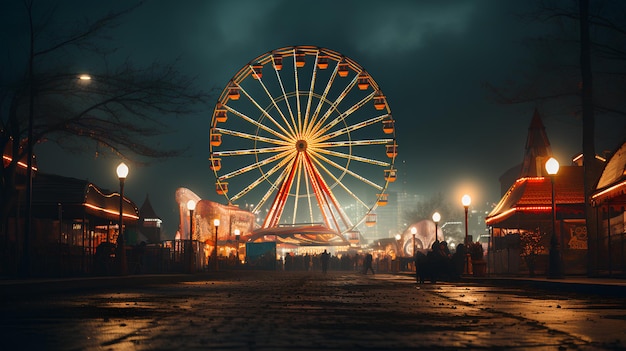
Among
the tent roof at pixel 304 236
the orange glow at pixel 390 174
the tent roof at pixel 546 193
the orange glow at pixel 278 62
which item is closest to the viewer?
the tent roof at pixel 546 193

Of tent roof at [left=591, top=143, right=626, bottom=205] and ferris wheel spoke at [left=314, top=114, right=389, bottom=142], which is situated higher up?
ferris wheel spoke at [left=314, top=114, right=389, bottom=142]

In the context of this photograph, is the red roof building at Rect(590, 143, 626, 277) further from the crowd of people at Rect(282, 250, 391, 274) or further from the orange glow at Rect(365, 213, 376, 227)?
the crowd of people at Rect(282, 250, 391, 274)

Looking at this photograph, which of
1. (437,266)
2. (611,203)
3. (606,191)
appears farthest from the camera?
(437,266)

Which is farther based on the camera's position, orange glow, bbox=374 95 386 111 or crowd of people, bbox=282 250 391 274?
crowd of people, bbox=282 250 391 274

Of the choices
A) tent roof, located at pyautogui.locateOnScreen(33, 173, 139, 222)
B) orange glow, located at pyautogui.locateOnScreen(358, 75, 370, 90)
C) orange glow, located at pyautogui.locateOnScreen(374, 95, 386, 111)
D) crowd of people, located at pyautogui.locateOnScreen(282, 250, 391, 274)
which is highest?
orange glow, located at pyautogui.locateOnScreen(358, 75, 370, 90)

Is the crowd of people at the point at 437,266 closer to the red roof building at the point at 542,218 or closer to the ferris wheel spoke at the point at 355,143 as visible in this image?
the red roof building at the point at 542,218

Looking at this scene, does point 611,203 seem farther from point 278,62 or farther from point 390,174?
point 278,62

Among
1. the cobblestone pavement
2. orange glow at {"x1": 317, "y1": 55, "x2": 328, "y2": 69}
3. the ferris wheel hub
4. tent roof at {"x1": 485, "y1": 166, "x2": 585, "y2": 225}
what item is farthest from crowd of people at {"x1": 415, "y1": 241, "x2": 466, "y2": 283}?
orange glow at {"x1": 317, "y1": 55, "x2": 328, "y2": 69}

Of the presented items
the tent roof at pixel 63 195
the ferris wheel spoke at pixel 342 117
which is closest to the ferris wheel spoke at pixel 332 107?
the ferris wheel spoke at pixel 342 117

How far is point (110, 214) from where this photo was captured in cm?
3778

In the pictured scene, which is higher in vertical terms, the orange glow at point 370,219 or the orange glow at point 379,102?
the orange glow at point 379,102

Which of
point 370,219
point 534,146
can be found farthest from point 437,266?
point 370,219

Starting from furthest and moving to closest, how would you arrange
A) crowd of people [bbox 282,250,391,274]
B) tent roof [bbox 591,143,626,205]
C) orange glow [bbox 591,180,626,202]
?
crowd of people [bbox 282,250,391,274]
tent roof [bbox 591,143,626,205]
orange glow [bbox 591,180,626,202]

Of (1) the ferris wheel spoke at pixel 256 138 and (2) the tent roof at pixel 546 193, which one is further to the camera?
(1) the ferris wheel spoke at pixel 256 138
